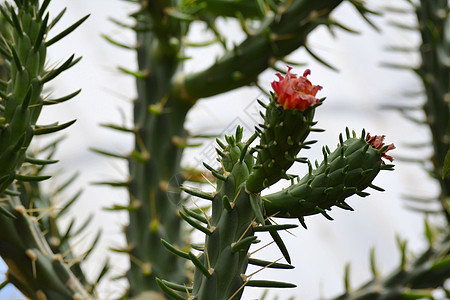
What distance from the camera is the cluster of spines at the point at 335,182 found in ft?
1.42

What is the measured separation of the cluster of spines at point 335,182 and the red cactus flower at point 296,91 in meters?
0.05

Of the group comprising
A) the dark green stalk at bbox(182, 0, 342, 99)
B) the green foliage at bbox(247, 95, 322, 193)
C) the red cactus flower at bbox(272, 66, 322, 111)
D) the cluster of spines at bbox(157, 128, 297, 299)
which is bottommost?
the cluster of spines at bbox(157, 128, 297, 299)

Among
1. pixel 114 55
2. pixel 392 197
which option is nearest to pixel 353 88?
pixel 392 197

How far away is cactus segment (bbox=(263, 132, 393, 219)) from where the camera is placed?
0.43 m

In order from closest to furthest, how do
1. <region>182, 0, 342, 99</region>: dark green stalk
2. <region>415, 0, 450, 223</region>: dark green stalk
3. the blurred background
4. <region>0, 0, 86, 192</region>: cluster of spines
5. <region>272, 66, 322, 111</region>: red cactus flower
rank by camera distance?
<region>272, 66, 322, 111</region>: red cactus flower
<region>0, 0, 86, 192</region>: cluster of spines
<region>182, 0, 342, 99</region>: dark green stalk
<region>415, 0, 450, 223</region>: dark green stalk
the blurred background

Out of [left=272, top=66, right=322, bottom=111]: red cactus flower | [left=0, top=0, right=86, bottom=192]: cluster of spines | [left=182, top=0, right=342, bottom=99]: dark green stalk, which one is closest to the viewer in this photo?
[left=272, top=66, right=322, bottom=111]: red cactus flower

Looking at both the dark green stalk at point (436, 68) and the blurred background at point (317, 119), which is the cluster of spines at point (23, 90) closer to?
the dark green stalk at point (436, 68)

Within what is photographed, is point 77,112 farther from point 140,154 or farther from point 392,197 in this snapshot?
point 140,154

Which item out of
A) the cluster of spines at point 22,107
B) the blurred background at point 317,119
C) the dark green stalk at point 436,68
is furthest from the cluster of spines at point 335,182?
the blurred background at point 317,119

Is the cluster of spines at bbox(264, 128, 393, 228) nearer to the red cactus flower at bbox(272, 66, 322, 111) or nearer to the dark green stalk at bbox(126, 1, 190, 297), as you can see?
the red cactus flower at bbox(272, 66, 322, 111)

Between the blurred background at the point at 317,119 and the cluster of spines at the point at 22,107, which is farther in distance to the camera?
the blurred background at the point at 317,119

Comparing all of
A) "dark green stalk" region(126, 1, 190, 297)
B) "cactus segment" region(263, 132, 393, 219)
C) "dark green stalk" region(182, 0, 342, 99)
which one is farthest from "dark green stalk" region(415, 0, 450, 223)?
"cactus segment" region(263, 132, 393, 219)

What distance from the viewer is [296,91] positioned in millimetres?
404

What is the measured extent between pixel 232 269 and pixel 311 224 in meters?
2.63
